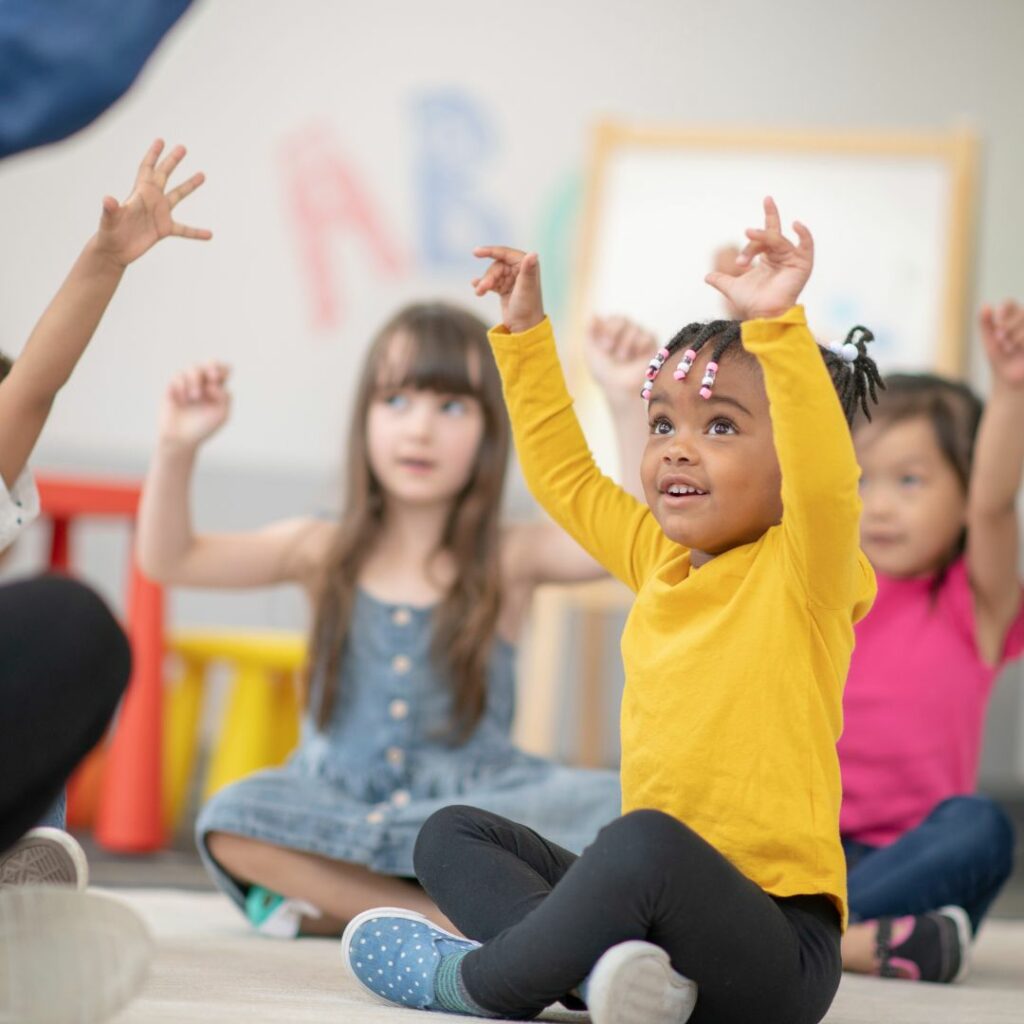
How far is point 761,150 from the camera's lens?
2.73 m

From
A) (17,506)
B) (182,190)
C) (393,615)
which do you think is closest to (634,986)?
(17,506)

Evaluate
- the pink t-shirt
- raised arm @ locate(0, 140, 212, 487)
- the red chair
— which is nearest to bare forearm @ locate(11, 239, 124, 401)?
raised arm @ locate(0, 140, 212, 487)

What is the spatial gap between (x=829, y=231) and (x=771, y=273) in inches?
72.8

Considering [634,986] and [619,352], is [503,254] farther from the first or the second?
[634,986]

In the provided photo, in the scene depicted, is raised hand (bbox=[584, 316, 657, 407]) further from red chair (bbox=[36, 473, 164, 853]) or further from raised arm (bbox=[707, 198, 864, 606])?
red chair (bbox=[36, 473, 164, 853])

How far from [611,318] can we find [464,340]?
0.23 meters

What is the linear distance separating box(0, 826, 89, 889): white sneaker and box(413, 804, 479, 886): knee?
0.80ft

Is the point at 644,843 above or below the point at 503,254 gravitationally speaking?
below

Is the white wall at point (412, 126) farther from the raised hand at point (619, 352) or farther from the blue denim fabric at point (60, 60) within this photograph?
the blue denim fabric at point (60, 60)

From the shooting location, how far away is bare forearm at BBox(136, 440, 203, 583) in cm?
142

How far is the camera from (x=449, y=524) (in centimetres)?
157

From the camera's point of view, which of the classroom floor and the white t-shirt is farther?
the white t-shirt

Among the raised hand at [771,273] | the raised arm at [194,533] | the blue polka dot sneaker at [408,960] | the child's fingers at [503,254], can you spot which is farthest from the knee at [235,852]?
the raised hand at [771,273]

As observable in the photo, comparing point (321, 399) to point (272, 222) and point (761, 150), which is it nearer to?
point (272, 222)
